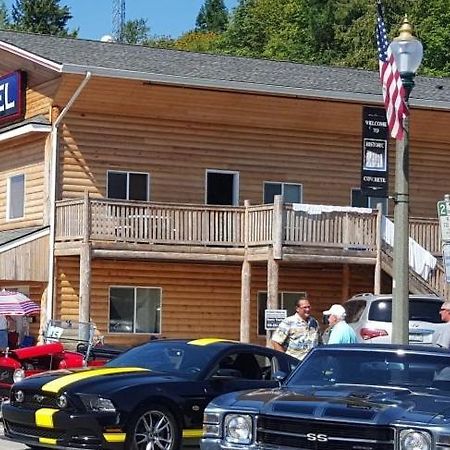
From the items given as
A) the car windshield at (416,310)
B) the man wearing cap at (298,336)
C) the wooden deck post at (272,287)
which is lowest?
the man wearing cap at (298,336)

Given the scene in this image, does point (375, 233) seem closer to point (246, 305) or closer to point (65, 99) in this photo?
point (246, 305)

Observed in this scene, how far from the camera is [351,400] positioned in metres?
9.95

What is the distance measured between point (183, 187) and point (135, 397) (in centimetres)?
1675

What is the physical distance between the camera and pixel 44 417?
1271cm

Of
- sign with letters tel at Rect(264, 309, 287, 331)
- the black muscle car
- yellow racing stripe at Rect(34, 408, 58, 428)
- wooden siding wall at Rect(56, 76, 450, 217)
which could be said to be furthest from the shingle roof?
the black muscle car

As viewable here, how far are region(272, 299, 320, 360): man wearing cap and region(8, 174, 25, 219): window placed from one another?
1370cm

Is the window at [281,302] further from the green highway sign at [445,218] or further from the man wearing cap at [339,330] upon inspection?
the green highway sign at [445,218]

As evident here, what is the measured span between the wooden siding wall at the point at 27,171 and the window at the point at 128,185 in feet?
5.28

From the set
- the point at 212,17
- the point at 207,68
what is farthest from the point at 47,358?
the point at 212,17

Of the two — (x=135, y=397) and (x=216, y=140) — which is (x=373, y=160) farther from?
(x=216, y=140)

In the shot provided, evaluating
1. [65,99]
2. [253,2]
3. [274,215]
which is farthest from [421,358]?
[253,2]

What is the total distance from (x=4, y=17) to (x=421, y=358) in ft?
288

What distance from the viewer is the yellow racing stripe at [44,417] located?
12641 millimetres

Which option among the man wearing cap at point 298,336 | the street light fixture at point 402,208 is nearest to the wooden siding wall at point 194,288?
the man wearing cap at point 298,336
